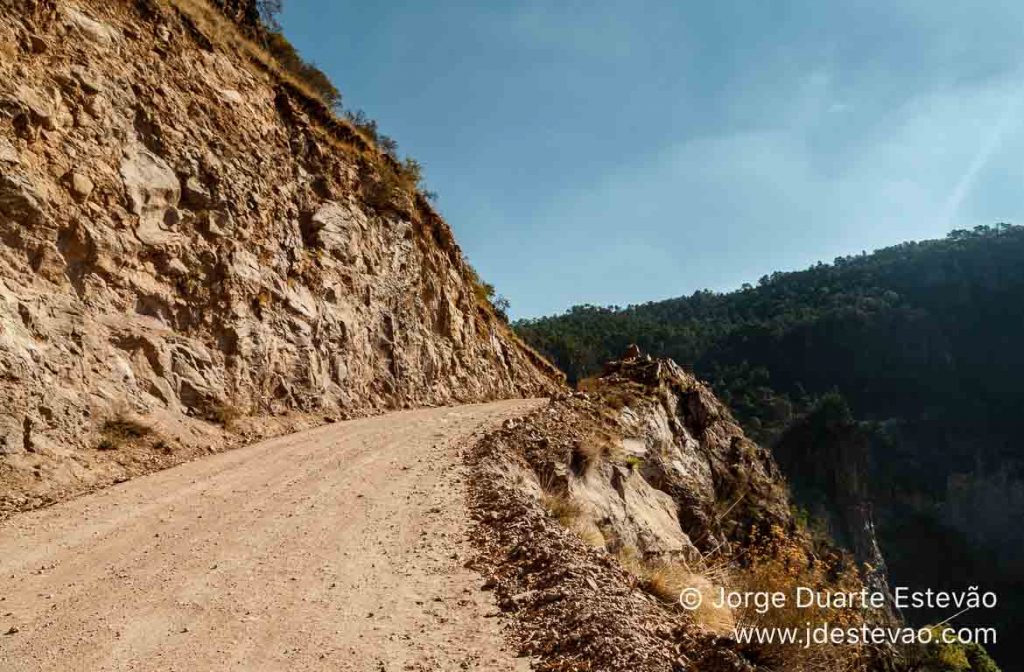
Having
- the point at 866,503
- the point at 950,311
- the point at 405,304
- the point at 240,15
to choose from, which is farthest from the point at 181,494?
the point at 950,311


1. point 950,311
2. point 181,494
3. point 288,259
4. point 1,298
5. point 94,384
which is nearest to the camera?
point 181,494

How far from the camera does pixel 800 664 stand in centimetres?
506

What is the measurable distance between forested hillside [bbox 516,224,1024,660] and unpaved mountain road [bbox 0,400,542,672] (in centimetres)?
7283

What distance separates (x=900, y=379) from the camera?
13138 cm

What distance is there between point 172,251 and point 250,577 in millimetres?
9379

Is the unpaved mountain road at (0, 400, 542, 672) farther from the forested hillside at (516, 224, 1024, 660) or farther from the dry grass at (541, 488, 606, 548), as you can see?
the forested hillside at (516, 224, 1024, 660)

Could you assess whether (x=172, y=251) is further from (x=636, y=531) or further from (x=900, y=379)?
(x=900, y=379)

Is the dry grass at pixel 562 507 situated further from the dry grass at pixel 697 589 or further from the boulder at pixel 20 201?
the boulder at pixel 20 201

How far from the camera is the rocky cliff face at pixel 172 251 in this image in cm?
1000

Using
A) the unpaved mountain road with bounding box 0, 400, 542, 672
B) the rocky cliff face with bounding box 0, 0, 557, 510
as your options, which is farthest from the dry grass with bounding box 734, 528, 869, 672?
the rocky cliff face with bounding box 0, 0, 557, 510

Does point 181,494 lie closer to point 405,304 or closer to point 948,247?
point 405,304

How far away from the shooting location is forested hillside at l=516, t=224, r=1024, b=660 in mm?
100250

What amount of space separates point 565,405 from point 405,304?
27.8ft

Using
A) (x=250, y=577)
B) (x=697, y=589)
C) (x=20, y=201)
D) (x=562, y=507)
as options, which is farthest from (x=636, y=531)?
(x=20, y=201)
